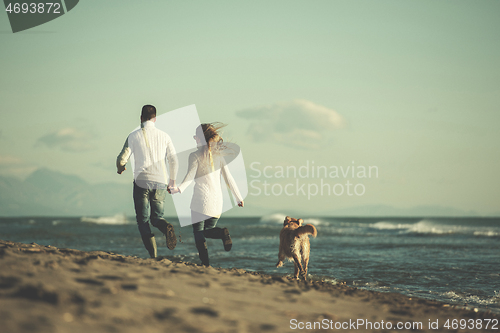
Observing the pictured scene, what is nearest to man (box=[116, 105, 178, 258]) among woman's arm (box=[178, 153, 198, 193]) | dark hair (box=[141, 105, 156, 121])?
dark hair (box=[141, 105, 156, 121])

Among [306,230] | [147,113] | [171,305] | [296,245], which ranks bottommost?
[296,245]

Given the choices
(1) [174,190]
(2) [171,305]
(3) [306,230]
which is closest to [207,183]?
(1) [174,190]

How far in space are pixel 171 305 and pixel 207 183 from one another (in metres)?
2.69

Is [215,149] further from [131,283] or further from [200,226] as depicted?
[131,283]

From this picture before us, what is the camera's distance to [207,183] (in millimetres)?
5309

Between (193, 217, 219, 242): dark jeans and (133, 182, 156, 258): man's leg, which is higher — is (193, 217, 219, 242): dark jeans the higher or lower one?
the lower one

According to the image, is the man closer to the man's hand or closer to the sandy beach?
the man's hand

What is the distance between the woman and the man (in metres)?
0.32

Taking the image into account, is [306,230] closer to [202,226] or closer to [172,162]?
[202,226]

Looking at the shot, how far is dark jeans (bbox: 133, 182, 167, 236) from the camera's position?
550cm

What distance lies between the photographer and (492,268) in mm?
10445

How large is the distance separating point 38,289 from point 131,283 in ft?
2.41

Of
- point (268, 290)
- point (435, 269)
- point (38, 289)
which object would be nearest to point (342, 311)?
point (268, 290)

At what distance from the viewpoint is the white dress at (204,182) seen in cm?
530
